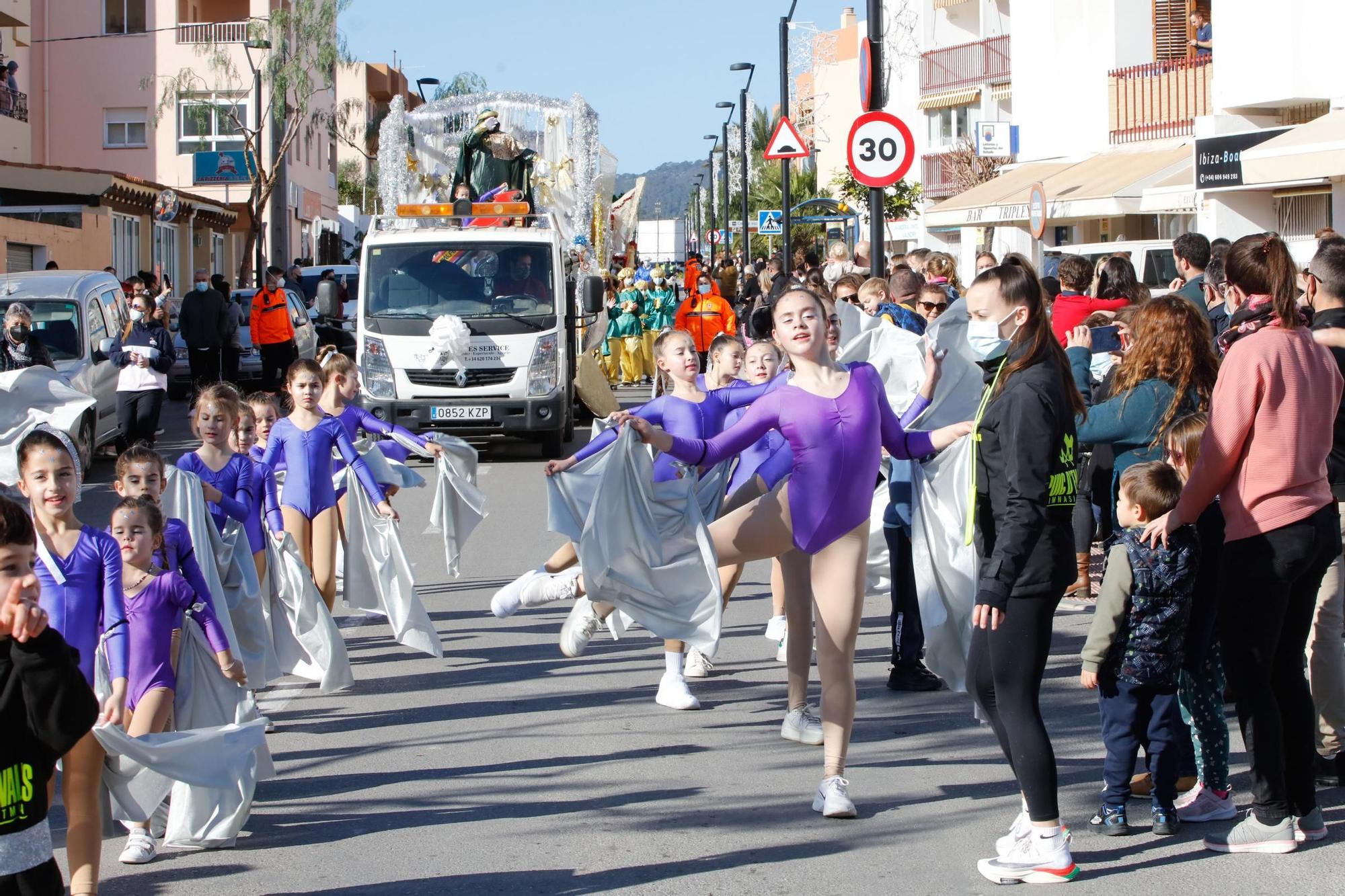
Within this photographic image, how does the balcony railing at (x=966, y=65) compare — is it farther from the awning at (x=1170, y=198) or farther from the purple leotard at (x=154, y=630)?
the purple leotard at (x=154, y=630)

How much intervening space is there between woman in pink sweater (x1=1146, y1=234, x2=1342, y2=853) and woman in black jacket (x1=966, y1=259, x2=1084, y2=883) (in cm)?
50

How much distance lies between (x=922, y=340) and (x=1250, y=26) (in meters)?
17.5

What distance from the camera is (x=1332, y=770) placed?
19.5 feet

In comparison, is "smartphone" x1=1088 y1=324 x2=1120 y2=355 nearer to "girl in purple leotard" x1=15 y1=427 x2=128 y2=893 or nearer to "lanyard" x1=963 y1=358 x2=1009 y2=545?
"lanyard" x1=963 y1=358 x2=1009 y2=545

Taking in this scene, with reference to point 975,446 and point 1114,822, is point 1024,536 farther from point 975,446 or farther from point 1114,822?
point 1114,822

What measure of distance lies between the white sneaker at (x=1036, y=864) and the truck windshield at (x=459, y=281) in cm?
1275

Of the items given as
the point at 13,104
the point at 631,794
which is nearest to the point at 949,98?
the point at 13,104

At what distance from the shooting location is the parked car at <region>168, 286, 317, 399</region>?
84.0 feet

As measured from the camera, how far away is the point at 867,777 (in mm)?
6223

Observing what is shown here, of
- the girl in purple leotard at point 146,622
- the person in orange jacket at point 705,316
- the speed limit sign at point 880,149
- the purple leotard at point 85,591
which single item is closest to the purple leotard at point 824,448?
the girl in purple leotard at point 146,622

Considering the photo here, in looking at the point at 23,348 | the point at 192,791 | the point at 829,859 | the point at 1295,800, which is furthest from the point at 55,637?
the point at 23,348

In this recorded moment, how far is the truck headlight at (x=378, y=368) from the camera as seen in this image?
17.0m

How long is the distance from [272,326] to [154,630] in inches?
745

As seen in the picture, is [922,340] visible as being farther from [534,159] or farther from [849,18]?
[849,18]
